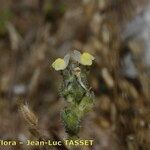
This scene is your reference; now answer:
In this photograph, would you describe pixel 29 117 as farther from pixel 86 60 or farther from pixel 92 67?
pixel 92 67

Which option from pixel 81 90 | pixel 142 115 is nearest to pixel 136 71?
pixel 142 115

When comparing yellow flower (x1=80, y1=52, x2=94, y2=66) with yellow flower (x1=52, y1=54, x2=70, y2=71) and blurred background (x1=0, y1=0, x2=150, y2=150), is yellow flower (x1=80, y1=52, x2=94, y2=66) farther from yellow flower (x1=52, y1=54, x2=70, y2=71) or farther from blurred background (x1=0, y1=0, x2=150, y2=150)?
blurred background (x1=0, y1=0, x2=150, y2=150)

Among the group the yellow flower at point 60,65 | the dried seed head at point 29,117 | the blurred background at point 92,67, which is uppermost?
the blurred background at point 92,67

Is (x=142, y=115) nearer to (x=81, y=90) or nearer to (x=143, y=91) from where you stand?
(x=143, y=91)

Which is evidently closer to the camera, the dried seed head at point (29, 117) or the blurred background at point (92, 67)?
the dried seed head at point (29, 117)

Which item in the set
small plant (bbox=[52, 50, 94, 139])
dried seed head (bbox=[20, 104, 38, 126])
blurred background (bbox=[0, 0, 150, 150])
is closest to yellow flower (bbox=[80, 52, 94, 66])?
small plant (bbox=[52, 50, 94, 139])

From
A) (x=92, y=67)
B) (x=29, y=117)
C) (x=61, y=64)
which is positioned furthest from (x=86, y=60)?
(x=92, y=67)

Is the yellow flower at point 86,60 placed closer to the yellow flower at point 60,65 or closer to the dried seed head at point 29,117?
the yellow flower at point 60,65

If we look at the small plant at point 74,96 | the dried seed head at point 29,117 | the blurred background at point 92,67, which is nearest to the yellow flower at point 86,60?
the small plant at point 74,96

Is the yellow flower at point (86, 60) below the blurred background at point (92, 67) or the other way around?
below
